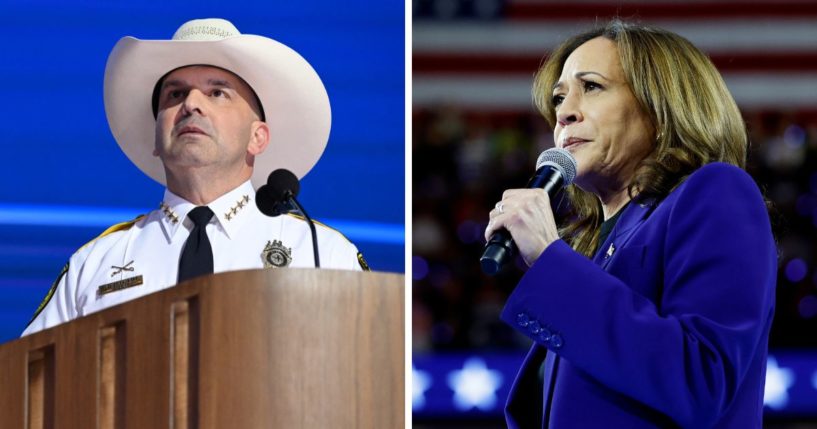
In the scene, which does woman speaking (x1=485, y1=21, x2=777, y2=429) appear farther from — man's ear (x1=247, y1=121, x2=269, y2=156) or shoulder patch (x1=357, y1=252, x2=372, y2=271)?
man's ear (x1=247, y1=121, x2=269, y2=156)

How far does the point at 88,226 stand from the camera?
2.62 meters

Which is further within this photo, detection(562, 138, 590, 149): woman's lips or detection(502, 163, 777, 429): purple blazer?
detection(562, 138, 590, 149): woman's lips

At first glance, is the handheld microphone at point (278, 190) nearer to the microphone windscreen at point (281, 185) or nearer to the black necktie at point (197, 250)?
the microphone windscreen at point (281, 185)

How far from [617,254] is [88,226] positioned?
4.22ft

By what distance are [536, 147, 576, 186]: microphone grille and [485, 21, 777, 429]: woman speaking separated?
0.04 m

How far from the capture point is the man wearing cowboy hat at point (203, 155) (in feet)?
8.09

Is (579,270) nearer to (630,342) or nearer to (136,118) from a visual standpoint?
(630,342)

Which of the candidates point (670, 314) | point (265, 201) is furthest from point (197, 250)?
point (670, 314)

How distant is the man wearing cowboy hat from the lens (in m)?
2.47

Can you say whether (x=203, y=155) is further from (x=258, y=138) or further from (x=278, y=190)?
(x=278, y=190)

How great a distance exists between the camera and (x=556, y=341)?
1648mm

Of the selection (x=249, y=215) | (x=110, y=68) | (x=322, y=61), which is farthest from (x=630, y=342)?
(x=110, y=68)

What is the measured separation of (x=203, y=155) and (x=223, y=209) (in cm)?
12

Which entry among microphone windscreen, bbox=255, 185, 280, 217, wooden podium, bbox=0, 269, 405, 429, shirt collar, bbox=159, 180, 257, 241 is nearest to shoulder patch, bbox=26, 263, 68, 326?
shirt collar, bbox=159, 180, 257, 241
